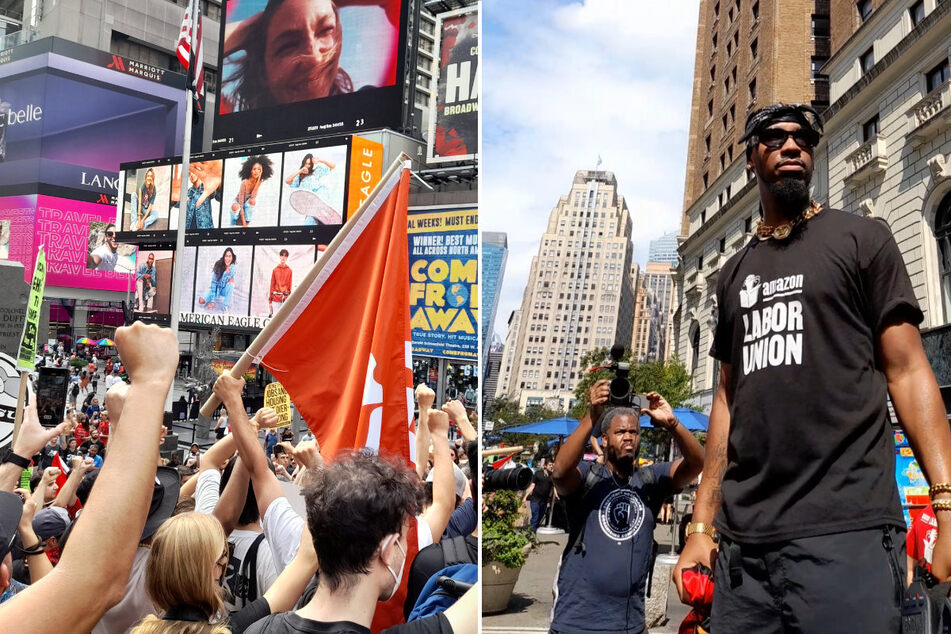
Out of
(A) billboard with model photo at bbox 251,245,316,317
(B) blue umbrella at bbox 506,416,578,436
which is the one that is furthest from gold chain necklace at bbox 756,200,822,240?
(A) billboard with model photo at bbox 251,245,316,317

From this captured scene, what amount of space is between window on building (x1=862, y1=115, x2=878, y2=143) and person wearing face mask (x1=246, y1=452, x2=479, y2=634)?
65.5 feet

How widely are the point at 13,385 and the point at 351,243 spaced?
11.7 feet

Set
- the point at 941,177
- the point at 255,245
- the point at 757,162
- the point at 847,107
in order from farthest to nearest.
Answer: the point at 255,245
the point at 847,107
the point at 941,177
the point at 757,162

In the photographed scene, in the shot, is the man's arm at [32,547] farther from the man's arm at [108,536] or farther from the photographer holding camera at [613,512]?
the man's arm at [108,536]

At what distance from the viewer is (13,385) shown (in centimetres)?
639

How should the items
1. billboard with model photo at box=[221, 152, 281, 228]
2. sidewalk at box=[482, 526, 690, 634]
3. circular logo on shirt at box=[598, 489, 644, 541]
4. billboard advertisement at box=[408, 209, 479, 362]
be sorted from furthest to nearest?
billboard with model photo at box=[221, 152, 281, 228]
billboard advertisement at box=[408, 209, 479, 362]
sidewalk at box=[482, 526, 690, 634]
circular logo on shirt at box=[598, 489, 644, 541]

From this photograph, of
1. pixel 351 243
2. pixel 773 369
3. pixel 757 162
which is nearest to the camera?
pixel 773 369

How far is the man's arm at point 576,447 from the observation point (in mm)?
2984

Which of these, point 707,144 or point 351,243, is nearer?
point 351,243

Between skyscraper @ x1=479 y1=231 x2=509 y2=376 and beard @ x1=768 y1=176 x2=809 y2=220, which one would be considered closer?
beard @ x1=768 y1=176 x2=809 y2=220

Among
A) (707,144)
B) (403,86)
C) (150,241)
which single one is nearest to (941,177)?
(707,144)

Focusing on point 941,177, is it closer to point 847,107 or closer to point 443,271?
point 847,107

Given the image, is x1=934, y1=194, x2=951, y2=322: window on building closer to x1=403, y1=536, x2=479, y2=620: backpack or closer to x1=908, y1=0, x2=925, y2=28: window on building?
x1=908, y1=0, x2=925, y2=28: window on building

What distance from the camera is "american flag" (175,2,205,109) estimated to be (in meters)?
18.7
